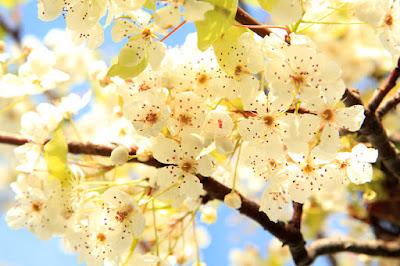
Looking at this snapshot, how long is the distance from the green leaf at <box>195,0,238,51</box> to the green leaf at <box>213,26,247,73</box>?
0.04 m

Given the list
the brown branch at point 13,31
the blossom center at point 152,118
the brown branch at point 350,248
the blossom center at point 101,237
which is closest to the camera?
the blossom center at point 152,118

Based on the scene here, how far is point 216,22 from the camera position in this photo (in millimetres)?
612

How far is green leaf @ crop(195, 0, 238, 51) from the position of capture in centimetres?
60

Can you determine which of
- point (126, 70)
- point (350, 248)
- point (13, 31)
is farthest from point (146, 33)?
point (13, 31)

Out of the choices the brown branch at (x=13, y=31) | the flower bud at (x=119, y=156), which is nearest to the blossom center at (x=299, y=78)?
the flower bud at (x=119, y=156)

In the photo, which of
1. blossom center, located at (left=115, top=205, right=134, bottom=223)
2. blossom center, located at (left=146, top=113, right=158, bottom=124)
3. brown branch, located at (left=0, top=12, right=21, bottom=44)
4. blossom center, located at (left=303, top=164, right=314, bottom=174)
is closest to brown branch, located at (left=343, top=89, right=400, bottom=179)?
blossom center, located at (left=303, top=164, right=314, bottom=174)

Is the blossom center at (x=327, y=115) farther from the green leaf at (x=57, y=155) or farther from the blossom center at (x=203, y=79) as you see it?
the green leaf at (x=57, y=155)

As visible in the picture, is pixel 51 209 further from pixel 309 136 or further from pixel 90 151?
pixel 309 136

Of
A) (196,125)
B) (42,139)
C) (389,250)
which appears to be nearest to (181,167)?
(196,125)

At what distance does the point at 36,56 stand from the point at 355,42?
1970mm

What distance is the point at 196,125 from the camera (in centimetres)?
Answer: 72

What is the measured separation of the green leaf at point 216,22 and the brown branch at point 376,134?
32cm

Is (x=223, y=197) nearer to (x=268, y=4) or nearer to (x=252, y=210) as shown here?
Result: (x=252, y=210)

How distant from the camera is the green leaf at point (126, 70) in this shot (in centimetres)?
66
